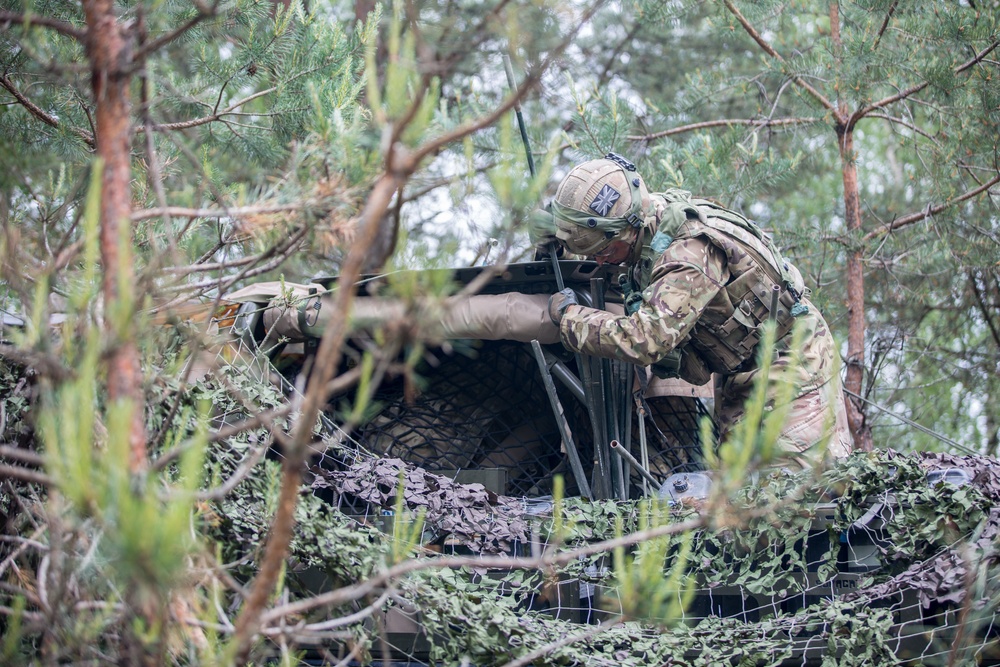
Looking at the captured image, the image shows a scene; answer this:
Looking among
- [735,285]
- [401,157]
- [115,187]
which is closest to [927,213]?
[735,285]

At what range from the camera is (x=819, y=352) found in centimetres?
423

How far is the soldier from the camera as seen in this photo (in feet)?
12.6

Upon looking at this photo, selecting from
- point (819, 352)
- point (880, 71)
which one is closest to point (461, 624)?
point (819, 352)

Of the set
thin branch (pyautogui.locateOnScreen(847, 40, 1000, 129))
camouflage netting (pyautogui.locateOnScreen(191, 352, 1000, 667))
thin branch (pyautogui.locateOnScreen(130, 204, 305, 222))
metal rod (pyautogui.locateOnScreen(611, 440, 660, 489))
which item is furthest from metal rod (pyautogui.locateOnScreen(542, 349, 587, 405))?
thin branch (pyautogui.locateOnScreen(847, 40, 1000, 129))

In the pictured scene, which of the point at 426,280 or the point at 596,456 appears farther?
the point at 596,456

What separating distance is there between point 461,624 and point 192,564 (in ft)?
2.92

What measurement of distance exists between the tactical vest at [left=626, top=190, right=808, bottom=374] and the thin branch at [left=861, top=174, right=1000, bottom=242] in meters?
1.73

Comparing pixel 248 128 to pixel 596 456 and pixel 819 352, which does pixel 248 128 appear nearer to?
pixel 596 456

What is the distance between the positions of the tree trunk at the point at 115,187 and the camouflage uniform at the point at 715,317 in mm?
2070

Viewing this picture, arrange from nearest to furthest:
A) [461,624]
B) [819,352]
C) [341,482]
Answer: [461,624], [341,482], [819,352]

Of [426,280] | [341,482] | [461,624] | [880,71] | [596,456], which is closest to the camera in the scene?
[426,280]

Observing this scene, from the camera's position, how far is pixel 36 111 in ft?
12.0

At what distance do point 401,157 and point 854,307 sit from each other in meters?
4.27

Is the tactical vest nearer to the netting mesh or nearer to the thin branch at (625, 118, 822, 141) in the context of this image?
the netting mesh
